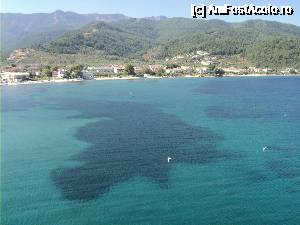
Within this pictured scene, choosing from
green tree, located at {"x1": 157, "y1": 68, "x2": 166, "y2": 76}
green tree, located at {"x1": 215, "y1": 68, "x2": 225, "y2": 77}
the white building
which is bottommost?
green tree, located at {"x1": 215, "y1": 68, "x2": 225, "y2": 77}

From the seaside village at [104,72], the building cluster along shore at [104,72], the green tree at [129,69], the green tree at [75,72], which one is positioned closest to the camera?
the building cluster along shore at [104,72]

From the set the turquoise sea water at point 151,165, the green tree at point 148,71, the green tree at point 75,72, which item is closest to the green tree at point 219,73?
the green tree at point 148,71

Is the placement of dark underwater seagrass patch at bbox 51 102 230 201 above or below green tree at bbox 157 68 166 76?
below

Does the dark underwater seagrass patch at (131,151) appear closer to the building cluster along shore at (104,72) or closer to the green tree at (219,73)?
the building cluster along shore at (104,72)

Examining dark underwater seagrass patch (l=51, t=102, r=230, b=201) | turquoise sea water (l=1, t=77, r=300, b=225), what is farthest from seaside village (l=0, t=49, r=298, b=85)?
dark underwater seagrass patch (l=51, t=102, r=230, b=201)

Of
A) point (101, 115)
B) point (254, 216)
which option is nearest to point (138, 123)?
point (101, 115)

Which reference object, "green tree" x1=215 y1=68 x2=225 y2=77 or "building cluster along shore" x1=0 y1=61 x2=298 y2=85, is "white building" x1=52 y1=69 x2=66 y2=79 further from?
"green tree" x1=215 y1=68 x2=225 y2=77
